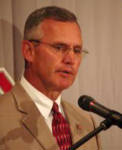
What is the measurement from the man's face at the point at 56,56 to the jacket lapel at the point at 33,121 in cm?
11

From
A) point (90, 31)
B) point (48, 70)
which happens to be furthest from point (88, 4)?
point (48, 70)

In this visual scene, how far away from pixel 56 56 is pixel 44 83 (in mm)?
134

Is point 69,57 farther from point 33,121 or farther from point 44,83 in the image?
point 33,121

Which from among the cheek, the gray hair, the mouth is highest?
the gray hair

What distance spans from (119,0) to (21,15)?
668 millimetres

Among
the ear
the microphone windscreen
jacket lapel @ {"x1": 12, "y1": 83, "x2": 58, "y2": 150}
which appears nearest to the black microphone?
the microphone windscreen

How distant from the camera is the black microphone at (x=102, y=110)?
0.79m

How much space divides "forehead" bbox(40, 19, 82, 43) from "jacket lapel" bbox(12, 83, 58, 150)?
28cm

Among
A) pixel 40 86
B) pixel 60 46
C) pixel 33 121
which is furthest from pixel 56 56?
pixel 33 121

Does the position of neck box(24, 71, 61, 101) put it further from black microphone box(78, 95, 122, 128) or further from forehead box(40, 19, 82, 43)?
black microphone box(78, 95, 122, 128)

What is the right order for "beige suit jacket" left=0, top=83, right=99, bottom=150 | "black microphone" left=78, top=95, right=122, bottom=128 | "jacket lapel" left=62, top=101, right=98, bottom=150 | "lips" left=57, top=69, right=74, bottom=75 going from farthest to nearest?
"jacket lapel" left=62, top=101, right=98, bottom=150
"lips" left=57, top=69, right=74, bottom=75
"beige suit jacket" left=0, top=83, right=99, bottom=150
"black microphone" left=78, top=95, right=122, bottom=128

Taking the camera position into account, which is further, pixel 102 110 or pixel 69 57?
pixel 69 57

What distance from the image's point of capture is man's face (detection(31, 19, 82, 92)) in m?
1.27

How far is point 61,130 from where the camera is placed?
1324mm
